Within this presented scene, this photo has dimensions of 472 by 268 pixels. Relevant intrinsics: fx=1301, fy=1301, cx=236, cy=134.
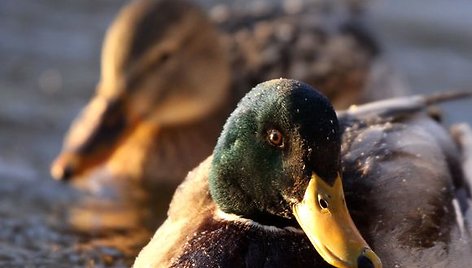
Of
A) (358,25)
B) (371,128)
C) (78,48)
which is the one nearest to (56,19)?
(78,48)

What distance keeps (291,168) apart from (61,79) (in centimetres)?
551

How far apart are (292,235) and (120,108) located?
2.85 meters

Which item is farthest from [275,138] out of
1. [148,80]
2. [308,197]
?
[148,80]

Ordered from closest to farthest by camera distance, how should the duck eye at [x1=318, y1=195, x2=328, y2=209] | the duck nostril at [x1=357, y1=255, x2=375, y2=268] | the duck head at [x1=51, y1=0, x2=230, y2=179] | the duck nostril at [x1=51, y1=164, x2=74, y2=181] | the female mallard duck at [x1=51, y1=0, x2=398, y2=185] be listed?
the duck nostril at [x1=357, y1=255, x2=375, y2=268]
the duck eye at [x1=318, y1=195, x2=328, y2=209]
the duck nostril at [x1=51, y1=164, x2=74, y2=181]
the duck head at [x1=51, y1=0, x2=230, y2=179]
the female mallard duck at [x1=51, y1=0, x2=398, y2=185]

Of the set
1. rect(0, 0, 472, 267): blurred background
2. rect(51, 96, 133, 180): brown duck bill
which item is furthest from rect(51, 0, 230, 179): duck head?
rect(0, 0, 472, 267): blurred background

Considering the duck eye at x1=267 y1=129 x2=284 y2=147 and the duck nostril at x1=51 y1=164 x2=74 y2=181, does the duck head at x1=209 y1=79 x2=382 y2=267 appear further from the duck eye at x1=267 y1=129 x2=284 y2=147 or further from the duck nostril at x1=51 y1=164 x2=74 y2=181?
the duck nostril at x1=51 y1=164 x2=74 y2=181

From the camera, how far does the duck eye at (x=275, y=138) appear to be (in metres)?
4.71

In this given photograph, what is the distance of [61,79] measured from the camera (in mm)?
9969

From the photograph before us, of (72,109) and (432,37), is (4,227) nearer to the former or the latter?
(72,109)

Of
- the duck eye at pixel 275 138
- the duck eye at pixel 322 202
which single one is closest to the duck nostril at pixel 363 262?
the duck eye at pixel 322 202

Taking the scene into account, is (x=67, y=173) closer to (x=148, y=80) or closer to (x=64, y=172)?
(x=64, y=172)

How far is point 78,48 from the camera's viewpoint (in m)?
10.5

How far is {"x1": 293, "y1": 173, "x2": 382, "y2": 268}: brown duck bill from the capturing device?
4.50 m

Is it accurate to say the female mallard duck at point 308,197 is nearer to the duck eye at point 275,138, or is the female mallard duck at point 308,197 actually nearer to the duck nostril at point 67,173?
the duck eye at point 275,138
